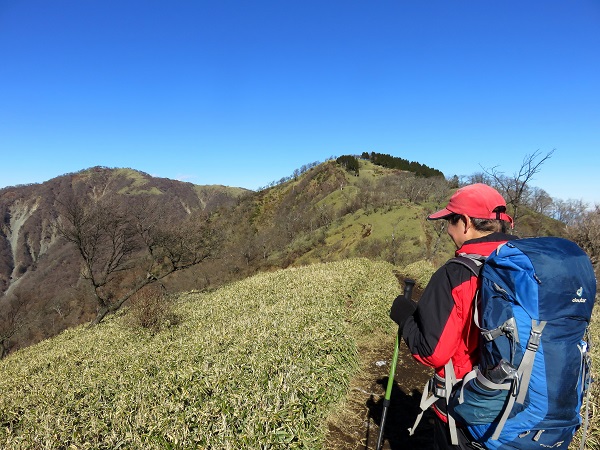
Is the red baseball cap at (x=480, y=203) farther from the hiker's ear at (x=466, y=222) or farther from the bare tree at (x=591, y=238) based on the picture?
the bare tree at (x=591, y=238)

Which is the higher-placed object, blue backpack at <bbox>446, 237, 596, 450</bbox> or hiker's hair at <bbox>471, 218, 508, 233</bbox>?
hiker's hair at <bbox>471, 218, 508, 233</bbox>

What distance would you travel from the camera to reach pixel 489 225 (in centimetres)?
261

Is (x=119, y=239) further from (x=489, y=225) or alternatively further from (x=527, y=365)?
(x=527, y=365)

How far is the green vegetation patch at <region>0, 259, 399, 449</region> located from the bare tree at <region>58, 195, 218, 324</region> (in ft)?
35.4

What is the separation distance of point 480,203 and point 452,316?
3.24 ft

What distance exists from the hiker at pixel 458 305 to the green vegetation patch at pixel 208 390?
9.58 feet

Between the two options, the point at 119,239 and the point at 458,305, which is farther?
the point at 119,239

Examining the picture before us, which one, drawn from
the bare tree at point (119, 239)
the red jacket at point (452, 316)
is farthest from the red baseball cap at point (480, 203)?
the bare tree at point (119, 239)

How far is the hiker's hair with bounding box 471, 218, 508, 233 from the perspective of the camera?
8.55 ft

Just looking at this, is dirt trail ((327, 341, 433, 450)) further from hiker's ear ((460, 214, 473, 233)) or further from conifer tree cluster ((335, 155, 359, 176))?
conifer tree cluster ((335, 155, 359, 176))

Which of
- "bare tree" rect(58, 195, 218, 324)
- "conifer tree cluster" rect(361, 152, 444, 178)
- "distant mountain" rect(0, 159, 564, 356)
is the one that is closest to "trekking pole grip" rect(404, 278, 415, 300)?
"bare tree" rect(58, 195, 218, 324)

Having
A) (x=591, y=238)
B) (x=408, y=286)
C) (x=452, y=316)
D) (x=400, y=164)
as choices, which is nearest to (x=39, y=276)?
(x=400, y=164)

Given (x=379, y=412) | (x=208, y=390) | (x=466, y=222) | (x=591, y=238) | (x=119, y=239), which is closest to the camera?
(x=466, y=222)

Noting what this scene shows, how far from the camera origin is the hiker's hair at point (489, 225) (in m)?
2.61
